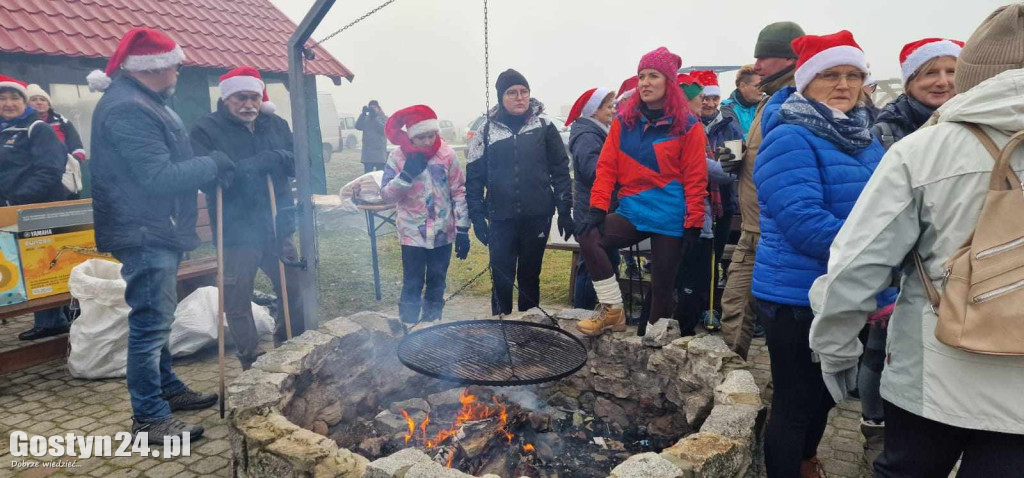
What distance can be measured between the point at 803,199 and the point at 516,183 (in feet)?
8.56

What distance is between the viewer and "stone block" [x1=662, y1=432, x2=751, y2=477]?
94.0 inches

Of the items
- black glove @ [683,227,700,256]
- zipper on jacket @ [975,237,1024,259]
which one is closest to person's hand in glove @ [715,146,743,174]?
black glove @ [683,227,700,256]

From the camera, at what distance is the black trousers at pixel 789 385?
101 inches

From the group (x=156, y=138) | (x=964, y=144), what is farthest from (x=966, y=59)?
(x=156, y=138)

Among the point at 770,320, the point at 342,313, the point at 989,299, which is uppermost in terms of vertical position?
the point at 989,299

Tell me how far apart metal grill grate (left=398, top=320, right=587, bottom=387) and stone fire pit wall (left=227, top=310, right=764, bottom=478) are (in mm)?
387

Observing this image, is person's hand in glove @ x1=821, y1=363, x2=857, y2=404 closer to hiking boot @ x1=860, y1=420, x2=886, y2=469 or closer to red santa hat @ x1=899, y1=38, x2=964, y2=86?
hiking boot @ x1=860, y1=420, x2=886, y2=469

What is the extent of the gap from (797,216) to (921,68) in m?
1.79

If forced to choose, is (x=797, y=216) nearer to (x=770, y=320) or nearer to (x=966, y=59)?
(x=770, y=320)

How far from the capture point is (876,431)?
3188mm

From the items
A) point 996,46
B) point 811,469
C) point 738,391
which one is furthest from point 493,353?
point 996,46

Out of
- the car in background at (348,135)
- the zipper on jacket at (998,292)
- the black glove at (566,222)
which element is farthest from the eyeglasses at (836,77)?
the car in background at (348,135)

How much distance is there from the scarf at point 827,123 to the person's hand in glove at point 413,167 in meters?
3.17

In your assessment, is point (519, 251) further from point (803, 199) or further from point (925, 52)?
point (925, 52)
